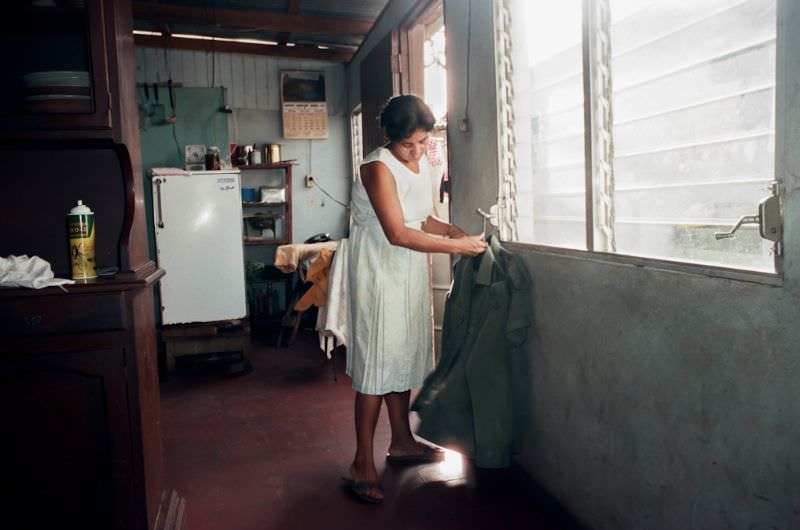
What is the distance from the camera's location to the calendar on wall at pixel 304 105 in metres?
6.40

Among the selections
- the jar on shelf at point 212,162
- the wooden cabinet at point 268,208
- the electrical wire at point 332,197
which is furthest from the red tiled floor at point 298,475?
the electrical wire at point 332,197

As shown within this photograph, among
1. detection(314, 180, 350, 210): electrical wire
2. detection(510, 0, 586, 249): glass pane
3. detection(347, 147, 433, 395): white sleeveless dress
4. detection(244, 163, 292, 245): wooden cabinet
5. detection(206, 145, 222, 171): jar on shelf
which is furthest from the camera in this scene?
detection(314, 180, 350, 210): electrical wire

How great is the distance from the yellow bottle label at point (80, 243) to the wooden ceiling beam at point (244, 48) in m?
4.69

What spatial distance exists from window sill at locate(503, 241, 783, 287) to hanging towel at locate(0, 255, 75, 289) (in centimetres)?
156

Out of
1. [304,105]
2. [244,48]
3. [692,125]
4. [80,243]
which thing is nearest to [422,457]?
[80,243]

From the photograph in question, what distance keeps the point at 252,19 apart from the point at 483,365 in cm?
426

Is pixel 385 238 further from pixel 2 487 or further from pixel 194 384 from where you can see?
pixel 194 384

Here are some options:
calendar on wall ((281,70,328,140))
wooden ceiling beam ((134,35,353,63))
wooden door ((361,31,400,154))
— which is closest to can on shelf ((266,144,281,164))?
calendar on wall ((281,70,328,140))

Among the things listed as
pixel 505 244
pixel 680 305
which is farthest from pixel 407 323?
pixel 680 305

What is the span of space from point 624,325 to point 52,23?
206cm

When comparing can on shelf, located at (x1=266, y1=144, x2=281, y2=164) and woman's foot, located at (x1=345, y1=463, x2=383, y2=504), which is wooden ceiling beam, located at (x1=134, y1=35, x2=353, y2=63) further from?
woman's foot, located at (x1=345, y1=463, x2=383, y2=504)

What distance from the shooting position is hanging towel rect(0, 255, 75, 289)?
1.72 m

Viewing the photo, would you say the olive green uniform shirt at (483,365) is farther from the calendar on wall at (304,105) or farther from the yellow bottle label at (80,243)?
the calendar on wall at (304,105)

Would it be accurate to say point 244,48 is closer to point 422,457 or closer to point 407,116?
point 407,116
